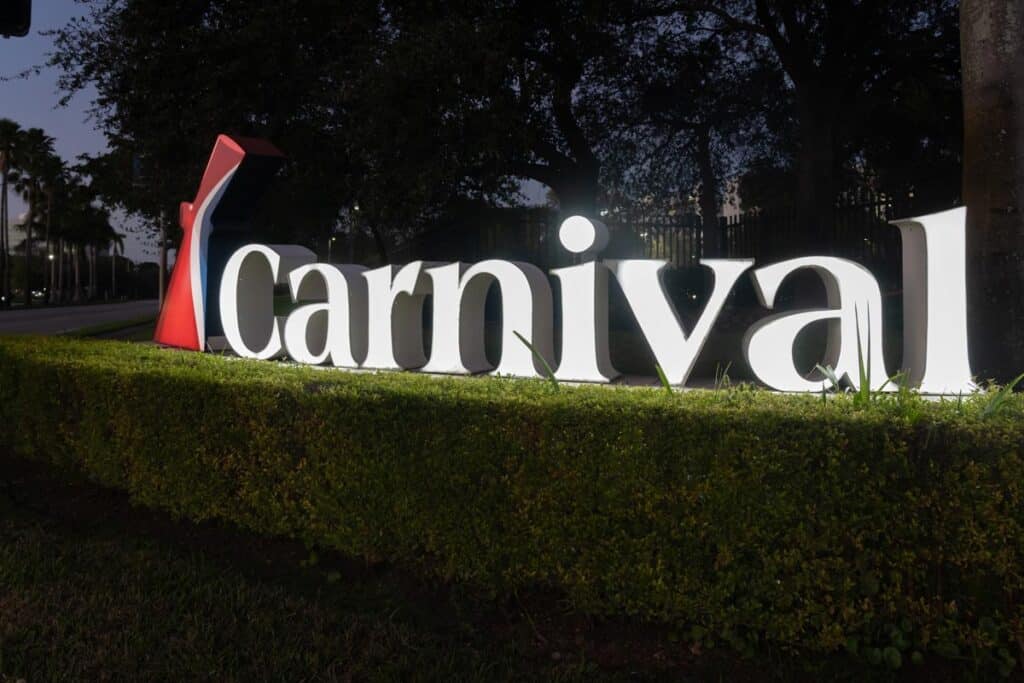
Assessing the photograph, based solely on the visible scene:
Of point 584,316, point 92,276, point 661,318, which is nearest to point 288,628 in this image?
point 661,318

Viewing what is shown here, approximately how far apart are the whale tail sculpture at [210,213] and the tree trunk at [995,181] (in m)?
8.01

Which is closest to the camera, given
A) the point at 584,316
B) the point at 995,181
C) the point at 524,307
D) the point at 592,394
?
the point at 592,394

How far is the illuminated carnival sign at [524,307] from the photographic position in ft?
23.0

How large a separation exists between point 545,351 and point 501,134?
5.42m

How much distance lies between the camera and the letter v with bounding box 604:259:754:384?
296 inches

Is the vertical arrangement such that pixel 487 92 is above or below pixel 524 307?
above

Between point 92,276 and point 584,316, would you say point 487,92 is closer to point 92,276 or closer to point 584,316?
point 584,316

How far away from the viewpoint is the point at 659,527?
400 centimetres

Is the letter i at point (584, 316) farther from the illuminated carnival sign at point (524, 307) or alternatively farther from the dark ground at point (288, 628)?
the dark ground at point (288, 628)

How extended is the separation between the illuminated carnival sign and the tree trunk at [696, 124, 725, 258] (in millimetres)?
8407

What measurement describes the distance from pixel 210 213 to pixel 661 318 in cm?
674

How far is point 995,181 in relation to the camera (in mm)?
7137

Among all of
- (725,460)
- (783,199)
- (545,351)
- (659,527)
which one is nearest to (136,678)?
(659,527)

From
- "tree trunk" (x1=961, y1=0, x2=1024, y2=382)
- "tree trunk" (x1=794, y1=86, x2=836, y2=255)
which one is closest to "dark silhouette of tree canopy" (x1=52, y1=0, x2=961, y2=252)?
"tree trunk" (x1=794, y1=86, x2=836, y2=255)
